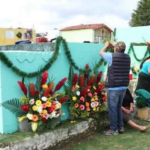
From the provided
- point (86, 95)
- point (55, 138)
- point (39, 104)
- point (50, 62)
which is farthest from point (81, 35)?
point (39, 104)

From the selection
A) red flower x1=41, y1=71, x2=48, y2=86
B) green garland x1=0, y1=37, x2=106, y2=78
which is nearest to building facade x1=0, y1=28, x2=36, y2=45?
green garland x1=0, y1=37, x2=106, y2=78

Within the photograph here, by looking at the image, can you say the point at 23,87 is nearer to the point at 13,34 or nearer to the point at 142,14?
the point at 13,34

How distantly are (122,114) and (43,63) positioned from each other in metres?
1.65

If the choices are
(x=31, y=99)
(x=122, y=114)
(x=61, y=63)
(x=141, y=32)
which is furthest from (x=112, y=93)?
(x=141, y=32)

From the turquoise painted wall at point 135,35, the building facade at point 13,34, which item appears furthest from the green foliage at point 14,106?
the building facade at point 13,34

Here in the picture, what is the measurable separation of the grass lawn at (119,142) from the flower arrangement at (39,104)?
627 mm

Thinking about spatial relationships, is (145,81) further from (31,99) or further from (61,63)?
(31,99)

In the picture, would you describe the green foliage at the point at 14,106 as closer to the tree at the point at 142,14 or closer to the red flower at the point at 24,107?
A: the red flower at the point at 24,107

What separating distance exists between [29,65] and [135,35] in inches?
261

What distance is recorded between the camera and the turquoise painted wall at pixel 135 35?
879cm

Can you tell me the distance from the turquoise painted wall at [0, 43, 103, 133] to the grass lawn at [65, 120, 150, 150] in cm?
57

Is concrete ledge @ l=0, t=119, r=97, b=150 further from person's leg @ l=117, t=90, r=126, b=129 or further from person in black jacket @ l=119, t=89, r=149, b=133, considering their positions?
person in black jacket @ l=119, t=89, r=149, b=133

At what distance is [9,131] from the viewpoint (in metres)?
3.37

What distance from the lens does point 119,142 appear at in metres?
3.87
